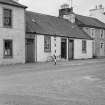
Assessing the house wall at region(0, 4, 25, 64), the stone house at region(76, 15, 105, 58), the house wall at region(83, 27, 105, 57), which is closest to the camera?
the house wall at region(0, 4, 25, 64)

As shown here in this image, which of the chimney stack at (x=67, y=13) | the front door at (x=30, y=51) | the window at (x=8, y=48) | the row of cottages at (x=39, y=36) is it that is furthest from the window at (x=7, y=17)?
the chimney stack at (x=67, y=13)

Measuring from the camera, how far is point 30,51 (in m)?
29.2

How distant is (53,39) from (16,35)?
7.13m

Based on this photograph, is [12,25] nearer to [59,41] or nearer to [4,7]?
[4,7]

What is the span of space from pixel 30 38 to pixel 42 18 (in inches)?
284

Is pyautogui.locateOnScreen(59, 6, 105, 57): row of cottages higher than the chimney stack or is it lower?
lower

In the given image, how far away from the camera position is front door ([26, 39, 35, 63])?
28.9m

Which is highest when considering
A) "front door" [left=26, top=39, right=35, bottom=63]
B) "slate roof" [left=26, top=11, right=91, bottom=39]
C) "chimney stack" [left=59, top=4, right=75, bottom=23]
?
"chimney stack" [left=59, top=4, right=75, bottom=23]

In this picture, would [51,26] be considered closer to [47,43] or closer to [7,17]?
[47,43]

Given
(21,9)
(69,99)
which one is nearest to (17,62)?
(21,9)

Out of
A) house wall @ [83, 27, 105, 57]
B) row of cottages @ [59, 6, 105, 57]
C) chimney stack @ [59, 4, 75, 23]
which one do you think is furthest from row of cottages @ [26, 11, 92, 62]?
house wall @ [83, 27, 105, 57]

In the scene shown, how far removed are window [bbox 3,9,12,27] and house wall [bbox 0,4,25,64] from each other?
12.1 inches

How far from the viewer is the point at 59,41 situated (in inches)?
1303

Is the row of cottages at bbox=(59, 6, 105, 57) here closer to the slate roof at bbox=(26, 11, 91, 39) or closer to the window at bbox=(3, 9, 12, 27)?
the slate roof at bbox=(26, 11, 91, 39)
